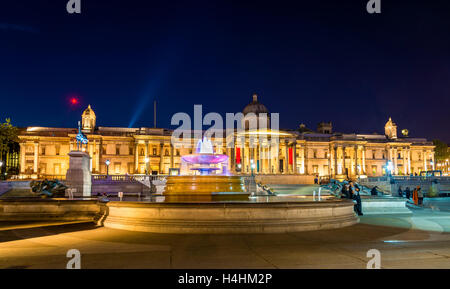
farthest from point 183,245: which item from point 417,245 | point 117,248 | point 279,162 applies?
point 279,162

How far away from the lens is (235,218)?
1074 cm

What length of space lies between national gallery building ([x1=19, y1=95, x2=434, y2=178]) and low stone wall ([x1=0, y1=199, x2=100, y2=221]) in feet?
160

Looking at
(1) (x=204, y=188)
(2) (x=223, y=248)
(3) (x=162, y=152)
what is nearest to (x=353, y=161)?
(3) (x=162, y=152)

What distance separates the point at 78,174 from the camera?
74.2 feet

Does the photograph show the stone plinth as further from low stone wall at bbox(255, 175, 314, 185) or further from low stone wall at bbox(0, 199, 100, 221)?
low stone wall at bbox(255, 175, 314, 185)

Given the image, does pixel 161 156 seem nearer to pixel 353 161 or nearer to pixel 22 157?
pixel 22 157

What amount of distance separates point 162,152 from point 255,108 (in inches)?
861

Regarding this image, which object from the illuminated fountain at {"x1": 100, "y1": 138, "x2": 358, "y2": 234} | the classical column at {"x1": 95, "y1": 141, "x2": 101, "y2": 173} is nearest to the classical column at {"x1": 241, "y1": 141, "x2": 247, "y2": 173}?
the classical column at {"x1": 95, "y1": 141, "x2": 101, "y2": 173}

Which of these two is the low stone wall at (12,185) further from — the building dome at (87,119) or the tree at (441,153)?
the tree at (441,153)

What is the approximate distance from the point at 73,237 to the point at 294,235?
6.11m

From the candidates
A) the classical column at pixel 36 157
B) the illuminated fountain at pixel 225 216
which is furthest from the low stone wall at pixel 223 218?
the classical column at pixel 36 157

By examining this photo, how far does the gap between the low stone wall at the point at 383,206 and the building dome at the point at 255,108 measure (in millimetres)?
58172

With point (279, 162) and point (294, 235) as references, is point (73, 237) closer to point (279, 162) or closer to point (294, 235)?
point (294, 235)

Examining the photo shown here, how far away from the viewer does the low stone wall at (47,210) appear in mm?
14297
